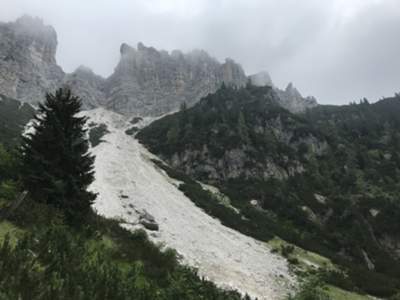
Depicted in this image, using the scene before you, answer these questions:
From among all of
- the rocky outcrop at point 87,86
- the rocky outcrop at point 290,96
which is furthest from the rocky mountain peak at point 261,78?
the rocky outcrop at point 87,86

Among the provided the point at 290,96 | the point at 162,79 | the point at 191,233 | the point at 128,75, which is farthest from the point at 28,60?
the point at 191,233

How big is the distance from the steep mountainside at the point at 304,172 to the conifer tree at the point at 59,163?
15.3 metres

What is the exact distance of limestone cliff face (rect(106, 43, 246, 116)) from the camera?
14550 centimetres

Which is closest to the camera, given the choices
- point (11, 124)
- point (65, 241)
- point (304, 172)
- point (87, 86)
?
point (65, 241)

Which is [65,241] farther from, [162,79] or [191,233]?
[162,79]

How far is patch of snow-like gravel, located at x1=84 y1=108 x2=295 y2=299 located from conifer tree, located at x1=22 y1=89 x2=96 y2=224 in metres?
5.84

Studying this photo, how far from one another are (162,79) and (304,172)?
368ft

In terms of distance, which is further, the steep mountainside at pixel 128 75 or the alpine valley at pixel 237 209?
the steep mountainside at pixel 128 75

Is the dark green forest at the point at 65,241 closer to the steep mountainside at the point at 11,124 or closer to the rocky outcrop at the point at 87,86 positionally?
the steep mountainside at the point at 11,124

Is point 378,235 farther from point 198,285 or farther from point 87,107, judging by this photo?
point 87,107

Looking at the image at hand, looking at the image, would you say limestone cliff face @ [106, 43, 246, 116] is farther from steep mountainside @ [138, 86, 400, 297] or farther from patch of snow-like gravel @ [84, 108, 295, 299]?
patch of snow-like gravel @ [84, 108, 295, 299]

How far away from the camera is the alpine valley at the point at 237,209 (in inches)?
499

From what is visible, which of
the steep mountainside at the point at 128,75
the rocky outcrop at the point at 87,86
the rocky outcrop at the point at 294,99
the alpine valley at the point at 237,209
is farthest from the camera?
the rocky outcrop at the point at 87,86

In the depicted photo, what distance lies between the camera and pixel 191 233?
24328 millimetres
